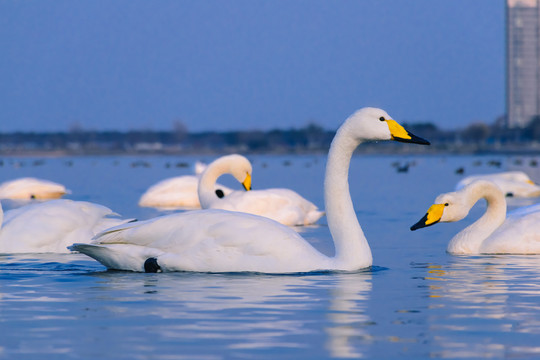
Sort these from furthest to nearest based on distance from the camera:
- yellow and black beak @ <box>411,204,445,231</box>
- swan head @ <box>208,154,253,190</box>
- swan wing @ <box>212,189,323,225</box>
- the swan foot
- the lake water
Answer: swan head @ <box>208,154,253,190</box> < swan wing @ <box>212,189,323,225</box> < yellow and black beak @ <box>411,204,445,231</box> < the swan foot < the lake water

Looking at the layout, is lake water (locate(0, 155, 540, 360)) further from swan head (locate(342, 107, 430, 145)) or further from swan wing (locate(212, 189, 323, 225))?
swan wing (locate(212, 189, 323, 225))

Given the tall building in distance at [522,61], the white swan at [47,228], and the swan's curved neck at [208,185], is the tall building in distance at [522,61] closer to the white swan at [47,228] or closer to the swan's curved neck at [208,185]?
the swan's curved neck at [208,185]

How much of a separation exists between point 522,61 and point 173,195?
164575 mm

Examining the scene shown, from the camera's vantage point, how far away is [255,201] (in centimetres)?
1415

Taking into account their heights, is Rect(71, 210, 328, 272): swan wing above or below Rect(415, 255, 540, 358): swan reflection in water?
above

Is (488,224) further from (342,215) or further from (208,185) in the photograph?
(208,185)

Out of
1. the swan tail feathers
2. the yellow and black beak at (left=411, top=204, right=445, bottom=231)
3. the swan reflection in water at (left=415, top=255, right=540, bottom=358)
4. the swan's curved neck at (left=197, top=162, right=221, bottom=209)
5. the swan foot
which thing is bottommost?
the swan reflection in water at (left=415, top=255, right=540, bottom=358)

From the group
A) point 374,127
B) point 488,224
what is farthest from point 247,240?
point 488,224

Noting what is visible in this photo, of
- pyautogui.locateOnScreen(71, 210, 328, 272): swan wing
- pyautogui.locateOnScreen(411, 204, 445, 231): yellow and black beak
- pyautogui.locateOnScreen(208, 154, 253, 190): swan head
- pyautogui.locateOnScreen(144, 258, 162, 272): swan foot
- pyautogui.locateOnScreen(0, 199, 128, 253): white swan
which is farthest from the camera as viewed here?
pyautogui.locateOnScreen(208, 154, 253, 190): swan head

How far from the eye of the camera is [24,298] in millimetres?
7551

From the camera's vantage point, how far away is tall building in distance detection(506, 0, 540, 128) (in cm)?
17238

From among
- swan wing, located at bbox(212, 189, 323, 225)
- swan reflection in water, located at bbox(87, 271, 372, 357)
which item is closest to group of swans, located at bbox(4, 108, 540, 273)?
swan reflection in water, located at bbox(87, 271, 372, 357)

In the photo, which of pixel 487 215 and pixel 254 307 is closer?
pixel 254 307

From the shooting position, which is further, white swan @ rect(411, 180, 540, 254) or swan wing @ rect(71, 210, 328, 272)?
white swan @ rect(411, 180, 540, 254)
